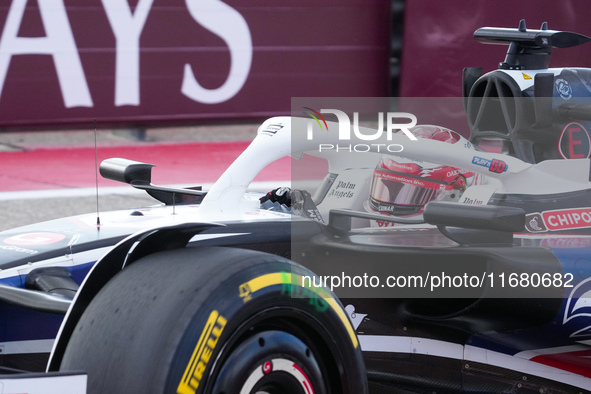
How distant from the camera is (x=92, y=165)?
7934mm

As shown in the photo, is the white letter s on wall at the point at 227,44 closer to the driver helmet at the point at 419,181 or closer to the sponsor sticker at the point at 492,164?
the driver helmet at the point at 419,181

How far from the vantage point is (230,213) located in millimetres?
2834

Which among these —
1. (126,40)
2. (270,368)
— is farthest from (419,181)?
(126,40)

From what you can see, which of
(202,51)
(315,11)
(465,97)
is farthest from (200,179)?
(465,97)

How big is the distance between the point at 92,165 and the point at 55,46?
55.1 inches

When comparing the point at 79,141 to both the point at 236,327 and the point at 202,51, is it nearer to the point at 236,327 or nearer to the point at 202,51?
the point at 202,51

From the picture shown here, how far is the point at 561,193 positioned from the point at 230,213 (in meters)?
1.14

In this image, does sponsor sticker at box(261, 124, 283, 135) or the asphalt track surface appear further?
the asphalt track surface

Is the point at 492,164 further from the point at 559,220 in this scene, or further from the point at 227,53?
the point at 227,53

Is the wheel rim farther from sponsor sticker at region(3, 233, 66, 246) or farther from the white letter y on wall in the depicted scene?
the white letter y on wall

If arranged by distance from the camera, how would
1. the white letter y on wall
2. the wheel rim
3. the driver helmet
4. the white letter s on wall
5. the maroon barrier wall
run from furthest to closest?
1. the white letter s on wall
2. the white letter y on wall
3. the maroon barrier wall
4. the driver helmet
5. the wheel rim

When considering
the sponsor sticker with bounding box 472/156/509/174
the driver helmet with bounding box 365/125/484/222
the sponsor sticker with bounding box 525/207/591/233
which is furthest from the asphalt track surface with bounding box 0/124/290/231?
the sponsor sticker with bounding box 525/207/591/233

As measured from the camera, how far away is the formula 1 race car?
196cm

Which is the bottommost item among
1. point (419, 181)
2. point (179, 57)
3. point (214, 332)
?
point (214, 332)
